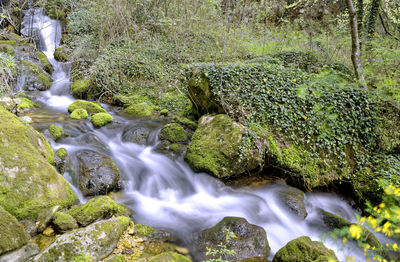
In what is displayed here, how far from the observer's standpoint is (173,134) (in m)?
6.86

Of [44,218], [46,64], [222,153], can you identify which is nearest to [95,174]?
[44,218]

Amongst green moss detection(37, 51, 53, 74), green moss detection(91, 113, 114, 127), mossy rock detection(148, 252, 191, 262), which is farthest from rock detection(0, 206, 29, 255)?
green moss detection(37, 51, 53, 74)

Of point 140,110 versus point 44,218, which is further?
point 140,110

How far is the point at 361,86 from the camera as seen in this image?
6.61m

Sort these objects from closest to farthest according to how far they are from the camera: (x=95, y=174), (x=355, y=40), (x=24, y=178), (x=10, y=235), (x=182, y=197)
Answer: (x=10, y=235)
(x=24, y=178)
(x=95, y=174)
(x=182, y=197)
(x=355, y=40)

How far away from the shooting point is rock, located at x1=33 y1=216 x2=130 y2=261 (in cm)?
257

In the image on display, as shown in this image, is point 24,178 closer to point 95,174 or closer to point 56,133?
point 95,174

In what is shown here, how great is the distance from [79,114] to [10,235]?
19.7 ft

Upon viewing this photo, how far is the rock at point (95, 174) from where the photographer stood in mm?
4531

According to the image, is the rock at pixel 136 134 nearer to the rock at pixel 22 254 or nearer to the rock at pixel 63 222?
the rock at pixel 63 222

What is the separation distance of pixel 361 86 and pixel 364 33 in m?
4.69

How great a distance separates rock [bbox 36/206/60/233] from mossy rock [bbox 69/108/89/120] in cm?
502

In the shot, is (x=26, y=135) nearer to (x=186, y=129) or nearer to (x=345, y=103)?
(x=186, y=129)

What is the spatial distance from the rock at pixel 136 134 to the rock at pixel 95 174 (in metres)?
1.74
